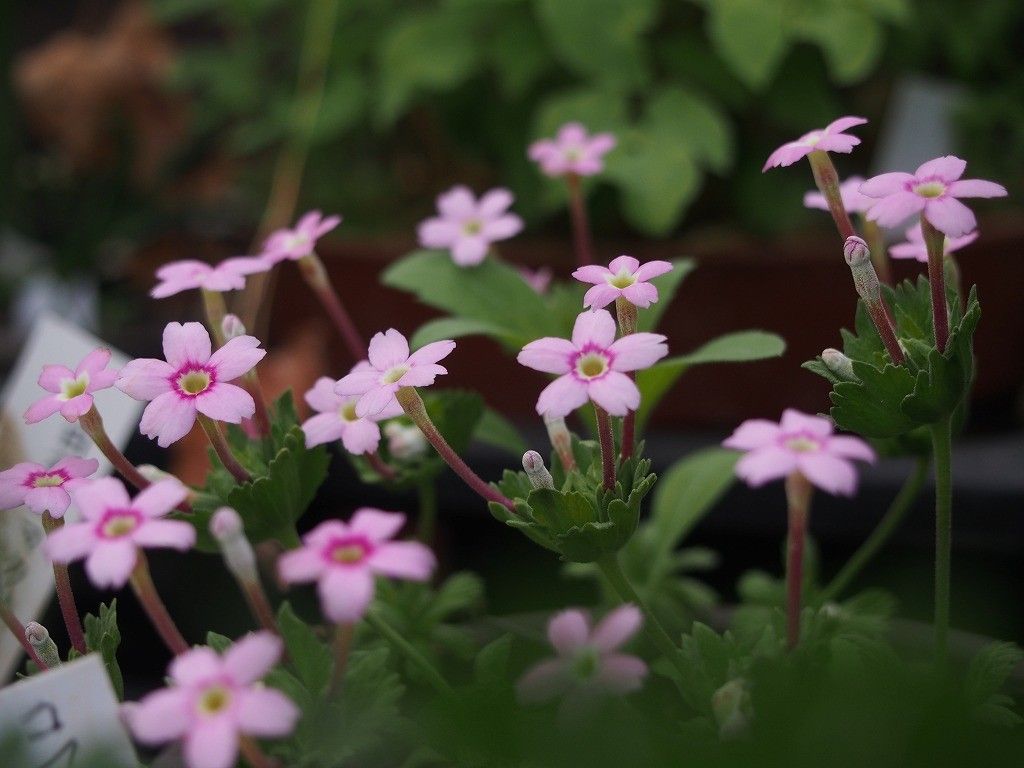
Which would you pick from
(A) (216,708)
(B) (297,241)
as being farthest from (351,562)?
(B) (297,241)

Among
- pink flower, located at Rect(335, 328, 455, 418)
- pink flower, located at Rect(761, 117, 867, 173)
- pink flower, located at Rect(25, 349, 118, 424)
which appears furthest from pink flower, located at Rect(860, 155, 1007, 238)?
pink flower, located at Rect(25, 349, 118, 424)

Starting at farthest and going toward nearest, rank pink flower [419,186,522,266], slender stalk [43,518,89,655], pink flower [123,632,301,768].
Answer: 1. pink flower [419,186,522,266]
2. slender stalk [43,518,89,655]
3. pink flower [123,632,301,768]

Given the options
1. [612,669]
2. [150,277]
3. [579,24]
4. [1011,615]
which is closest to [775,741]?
[612,669]

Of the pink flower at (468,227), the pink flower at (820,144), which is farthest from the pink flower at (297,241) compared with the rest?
the pink flower at (820,144)

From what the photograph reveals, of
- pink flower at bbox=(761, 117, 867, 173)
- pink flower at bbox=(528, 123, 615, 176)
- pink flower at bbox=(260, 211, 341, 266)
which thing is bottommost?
pink flower at bbox=(761, 117, 867, 173)

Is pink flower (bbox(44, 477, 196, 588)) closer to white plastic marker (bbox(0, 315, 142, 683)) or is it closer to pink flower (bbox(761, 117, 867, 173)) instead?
white plastic marker (bbox(0, 315, 142, 683))

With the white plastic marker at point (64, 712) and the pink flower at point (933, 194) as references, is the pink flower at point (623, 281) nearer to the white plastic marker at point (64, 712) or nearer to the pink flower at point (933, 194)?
the pink flower at point (933, 194)

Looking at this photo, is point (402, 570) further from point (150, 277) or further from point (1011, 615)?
point (150, 277)

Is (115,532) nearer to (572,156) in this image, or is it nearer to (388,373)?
(388,373)
